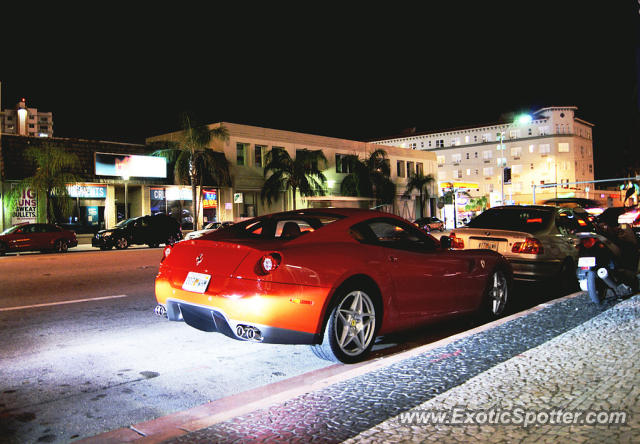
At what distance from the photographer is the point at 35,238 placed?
2358 cm

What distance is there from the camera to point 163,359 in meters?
5.56

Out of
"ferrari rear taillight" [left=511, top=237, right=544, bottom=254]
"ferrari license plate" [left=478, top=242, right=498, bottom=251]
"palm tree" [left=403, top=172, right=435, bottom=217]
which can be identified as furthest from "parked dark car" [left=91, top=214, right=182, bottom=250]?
"palm tree" [left=403, top=172, right=435, bottom=217]

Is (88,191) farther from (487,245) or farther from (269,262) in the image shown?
(269,262)

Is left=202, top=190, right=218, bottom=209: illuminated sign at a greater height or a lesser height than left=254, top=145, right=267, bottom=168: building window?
lesser

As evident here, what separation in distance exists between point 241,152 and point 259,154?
1756 millimetres

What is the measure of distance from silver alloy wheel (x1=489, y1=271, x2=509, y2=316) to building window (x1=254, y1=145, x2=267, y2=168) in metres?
32.7

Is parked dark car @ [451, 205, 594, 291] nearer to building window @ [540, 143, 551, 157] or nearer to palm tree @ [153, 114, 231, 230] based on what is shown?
palm tree @ [153, 114, 231, 230]

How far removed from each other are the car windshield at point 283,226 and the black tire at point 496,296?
2.54m

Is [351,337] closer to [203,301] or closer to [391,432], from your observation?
[203,301]

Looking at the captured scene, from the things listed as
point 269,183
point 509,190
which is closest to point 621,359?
point 269,183

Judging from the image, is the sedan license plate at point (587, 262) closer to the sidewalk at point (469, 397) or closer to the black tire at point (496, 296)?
the black tire at point (496, 296)

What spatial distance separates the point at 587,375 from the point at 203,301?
3378mm

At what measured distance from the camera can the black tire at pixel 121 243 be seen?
25.3m

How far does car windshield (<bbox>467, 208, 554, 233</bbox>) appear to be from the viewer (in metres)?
9.45
